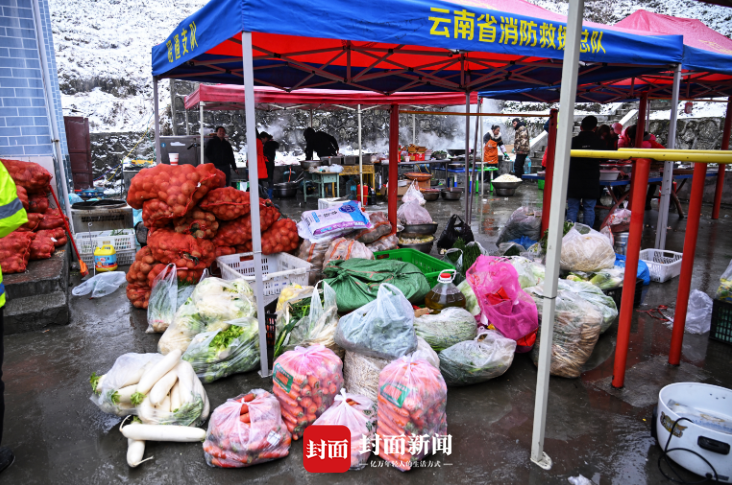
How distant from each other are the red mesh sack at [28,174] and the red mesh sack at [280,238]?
3162mm

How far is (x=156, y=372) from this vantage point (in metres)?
2.70

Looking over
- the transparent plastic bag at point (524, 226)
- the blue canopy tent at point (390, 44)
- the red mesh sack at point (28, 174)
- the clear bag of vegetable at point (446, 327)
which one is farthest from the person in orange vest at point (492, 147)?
the red mesh sack at point (28, 174)

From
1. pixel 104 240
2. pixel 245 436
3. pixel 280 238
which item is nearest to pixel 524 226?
pixel 280 238

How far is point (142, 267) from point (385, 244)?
108 inches

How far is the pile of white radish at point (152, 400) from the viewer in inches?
100

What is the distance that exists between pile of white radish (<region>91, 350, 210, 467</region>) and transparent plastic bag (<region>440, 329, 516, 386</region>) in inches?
64.8

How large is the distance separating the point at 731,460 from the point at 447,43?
3.19 metres

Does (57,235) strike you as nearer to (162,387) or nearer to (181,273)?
(181,273)

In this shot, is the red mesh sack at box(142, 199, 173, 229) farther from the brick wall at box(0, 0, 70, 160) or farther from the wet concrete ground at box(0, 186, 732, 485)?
the brick wall at box(0, 0, 70, 160)

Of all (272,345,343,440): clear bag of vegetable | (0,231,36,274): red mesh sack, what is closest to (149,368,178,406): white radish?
(272,345,343,440): clear bag of vegetable

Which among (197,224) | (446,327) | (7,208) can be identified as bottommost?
(446,327)

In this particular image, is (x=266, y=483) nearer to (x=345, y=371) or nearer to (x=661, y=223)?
(x=345, y=371)

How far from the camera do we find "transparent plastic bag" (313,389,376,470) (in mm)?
2386

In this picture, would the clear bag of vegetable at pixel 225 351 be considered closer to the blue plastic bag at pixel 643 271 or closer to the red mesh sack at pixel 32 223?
the red mesh sack at pixel 32 223
